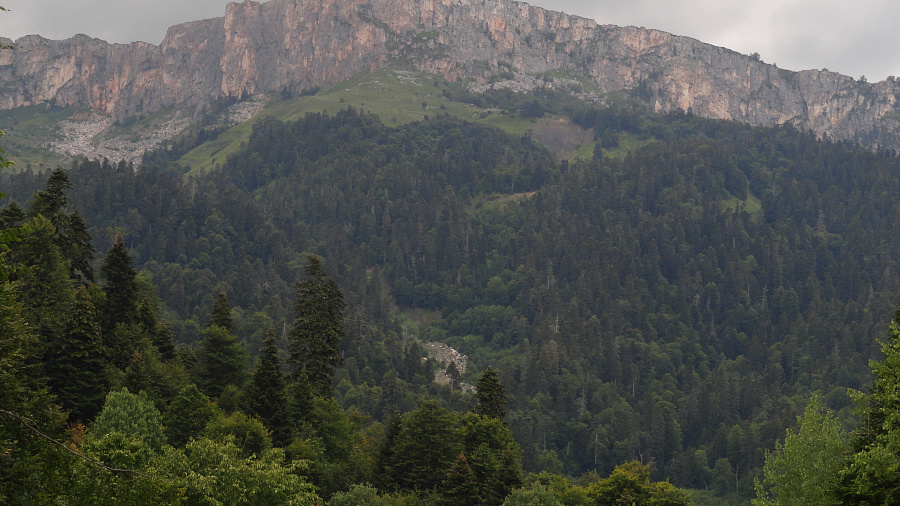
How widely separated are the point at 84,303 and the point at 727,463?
145154 millimetres

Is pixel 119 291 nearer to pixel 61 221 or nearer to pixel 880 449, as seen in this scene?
pixel 61 221

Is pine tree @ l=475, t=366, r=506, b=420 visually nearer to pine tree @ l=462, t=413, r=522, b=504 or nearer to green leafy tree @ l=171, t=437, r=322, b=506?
pine tree @ l=462, t=413, r=522, b=504

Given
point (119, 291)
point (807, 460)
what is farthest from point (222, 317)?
point (807, 460)

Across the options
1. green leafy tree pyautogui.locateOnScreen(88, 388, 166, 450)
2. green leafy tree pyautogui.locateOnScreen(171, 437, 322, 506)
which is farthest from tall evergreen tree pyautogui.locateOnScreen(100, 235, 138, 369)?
green leafy tree pyautogui.locateOnScreen(171, 437, 322, 506)

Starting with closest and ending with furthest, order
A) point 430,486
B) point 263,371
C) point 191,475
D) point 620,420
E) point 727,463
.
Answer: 1. point 191,475
2. point 263,371
3. point 430,486
4. point 727,463
5. point 620,420

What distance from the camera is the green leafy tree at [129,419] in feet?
159

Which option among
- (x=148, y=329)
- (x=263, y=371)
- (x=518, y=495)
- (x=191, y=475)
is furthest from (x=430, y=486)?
(x=191, y=475)

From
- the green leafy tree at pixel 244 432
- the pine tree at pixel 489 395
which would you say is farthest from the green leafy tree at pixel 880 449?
the pine tree at pixel 489 395

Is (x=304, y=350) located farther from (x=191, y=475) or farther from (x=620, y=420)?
(x=620, y=420)

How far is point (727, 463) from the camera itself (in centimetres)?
16888

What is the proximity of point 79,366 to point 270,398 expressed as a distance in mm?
14694

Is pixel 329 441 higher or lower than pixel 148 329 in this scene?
lower

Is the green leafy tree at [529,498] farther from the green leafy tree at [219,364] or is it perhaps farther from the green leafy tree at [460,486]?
the green leafy tree at [219,364]

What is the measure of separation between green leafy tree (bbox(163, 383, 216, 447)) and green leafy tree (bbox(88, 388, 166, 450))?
167 inches
